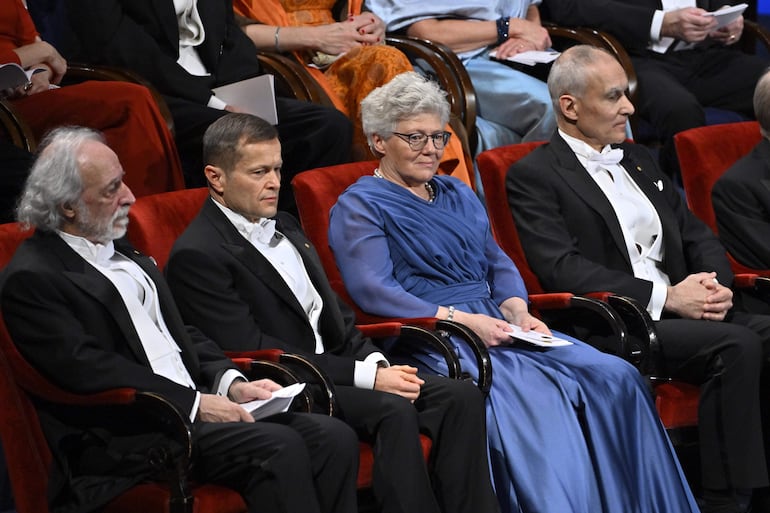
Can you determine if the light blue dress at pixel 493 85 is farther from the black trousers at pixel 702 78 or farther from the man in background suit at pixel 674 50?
the black trousers at pixel 702 78

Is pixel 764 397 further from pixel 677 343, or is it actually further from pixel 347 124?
pixel 347 124

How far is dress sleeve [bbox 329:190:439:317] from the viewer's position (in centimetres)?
371

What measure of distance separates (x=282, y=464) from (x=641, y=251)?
1.77 m

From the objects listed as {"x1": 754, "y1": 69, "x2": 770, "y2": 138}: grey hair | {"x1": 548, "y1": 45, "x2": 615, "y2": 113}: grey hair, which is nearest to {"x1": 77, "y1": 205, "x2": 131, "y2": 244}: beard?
{"x1": 548, "y1": 45, "x2": 615, "y2": 113}: grey hair

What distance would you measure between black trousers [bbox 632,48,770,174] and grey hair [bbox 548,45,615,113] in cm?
113

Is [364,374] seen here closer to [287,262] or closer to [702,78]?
[287,262]

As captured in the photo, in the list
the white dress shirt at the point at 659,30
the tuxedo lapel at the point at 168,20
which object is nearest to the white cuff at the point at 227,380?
the tuxedo lapel at the point at 168,20

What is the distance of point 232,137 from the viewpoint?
3.47 m

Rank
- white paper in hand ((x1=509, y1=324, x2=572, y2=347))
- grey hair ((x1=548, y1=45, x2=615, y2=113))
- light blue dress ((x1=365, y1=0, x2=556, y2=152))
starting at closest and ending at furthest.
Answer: white paper in hand ((x1=509, y1=324, x2=572, y2=347))
grey hair ((x1=548, y1=45, x2=615, y2=113))
light blue dress ((x1=365, y1=0, x2=556, y2=152))

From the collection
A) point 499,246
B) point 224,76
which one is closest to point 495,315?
point 499,246

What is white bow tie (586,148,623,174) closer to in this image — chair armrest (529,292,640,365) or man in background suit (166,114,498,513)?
chair armrest (529,292,640,365)

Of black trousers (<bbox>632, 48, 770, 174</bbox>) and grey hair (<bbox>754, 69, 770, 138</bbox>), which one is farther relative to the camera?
black trousers (<bbox>632, 48, 770, 174</bbox>)

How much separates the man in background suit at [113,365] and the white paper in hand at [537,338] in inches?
31.0

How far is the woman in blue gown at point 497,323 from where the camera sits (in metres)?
3.46
